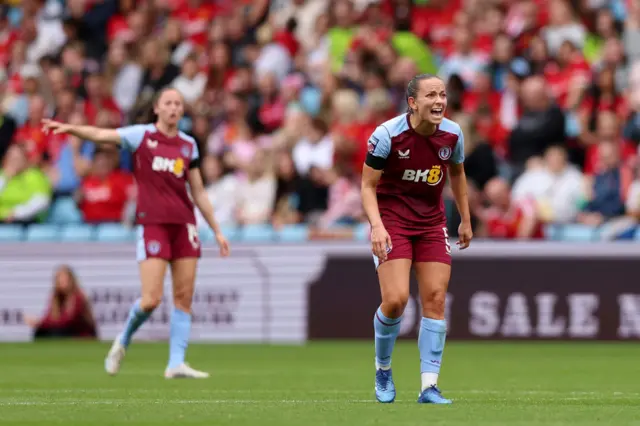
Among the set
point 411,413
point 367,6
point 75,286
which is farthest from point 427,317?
point 367,6

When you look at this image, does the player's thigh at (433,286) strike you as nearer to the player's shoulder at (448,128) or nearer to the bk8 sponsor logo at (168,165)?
the player's shoulder at (448,128)

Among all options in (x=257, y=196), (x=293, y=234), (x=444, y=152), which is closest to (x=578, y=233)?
(x=293, y=234)

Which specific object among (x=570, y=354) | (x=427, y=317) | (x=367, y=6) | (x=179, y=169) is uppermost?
(x=367, y=6)

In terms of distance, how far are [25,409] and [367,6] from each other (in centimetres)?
1393

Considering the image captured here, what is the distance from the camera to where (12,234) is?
20.0m

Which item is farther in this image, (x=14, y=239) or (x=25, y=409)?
(x=14, y=239)

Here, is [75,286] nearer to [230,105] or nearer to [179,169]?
[230,105]

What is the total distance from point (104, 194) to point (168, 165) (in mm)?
7768

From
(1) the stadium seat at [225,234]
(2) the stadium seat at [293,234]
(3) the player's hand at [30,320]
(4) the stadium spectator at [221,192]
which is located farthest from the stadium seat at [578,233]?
→ (3) the player's hand at [30,320]

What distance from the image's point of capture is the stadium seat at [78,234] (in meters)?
19.6

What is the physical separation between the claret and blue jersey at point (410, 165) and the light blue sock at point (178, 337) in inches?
144

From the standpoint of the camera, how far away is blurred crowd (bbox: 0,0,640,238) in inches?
727

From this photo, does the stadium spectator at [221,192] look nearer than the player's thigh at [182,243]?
No

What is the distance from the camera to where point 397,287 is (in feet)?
30.4
